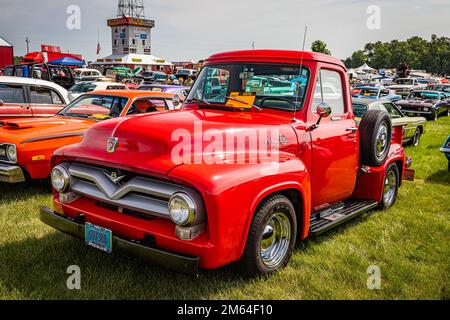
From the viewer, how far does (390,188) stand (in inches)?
242

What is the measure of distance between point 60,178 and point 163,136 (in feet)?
3.70

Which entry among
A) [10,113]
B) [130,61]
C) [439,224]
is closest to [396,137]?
[439,224]

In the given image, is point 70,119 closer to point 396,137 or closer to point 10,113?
point 10,113

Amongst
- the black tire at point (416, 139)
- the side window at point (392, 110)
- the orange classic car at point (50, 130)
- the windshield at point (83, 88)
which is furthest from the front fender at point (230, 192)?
the windshield at point (83, 88)

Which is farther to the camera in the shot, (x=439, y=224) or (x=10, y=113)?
(x=10, y=113)

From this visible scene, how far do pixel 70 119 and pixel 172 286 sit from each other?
13.4ft

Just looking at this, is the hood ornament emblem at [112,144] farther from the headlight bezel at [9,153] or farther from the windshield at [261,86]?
the headlight bezel at [9,153]

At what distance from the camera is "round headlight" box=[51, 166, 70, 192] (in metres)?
3.79

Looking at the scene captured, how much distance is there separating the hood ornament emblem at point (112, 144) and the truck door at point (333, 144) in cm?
187

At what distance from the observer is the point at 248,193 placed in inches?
127

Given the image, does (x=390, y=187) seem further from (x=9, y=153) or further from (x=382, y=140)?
(x=9, y=153)

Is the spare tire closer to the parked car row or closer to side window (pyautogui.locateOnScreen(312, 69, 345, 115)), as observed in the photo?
the parked car row

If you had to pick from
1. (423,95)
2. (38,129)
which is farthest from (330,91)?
(423,95)

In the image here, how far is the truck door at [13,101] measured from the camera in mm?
7980
